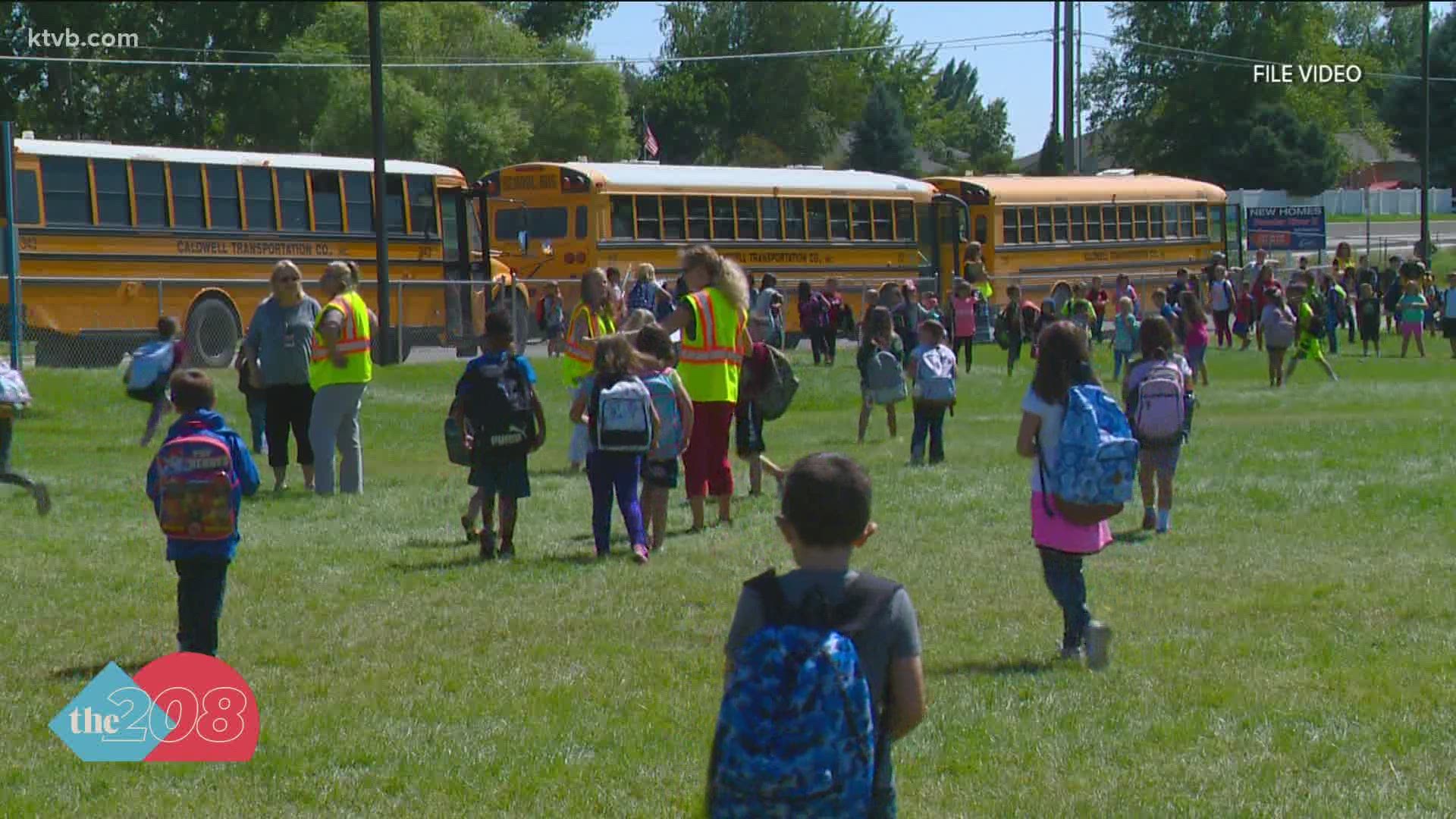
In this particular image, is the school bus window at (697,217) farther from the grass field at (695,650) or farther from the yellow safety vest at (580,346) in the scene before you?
the yellow safety vest at (580,346)

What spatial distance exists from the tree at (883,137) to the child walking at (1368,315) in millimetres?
61390

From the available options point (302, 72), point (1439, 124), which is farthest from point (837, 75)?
point (302, 72)

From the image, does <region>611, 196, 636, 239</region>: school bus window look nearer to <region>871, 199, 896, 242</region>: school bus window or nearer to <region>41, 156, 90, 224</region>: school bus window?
<region>871, 199, 896, 242</region>: school bus window

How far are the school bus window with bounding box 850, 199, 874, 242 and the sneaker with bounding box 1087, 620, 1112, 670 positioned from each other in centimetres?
3009

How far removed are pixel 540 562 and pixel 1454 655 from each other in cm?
508

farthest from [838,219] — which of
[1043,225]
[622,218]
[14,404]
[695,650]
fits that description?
[695,650]

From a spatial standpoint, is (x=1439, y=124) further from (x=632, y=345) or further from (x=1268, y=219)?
(x=632, y=345)

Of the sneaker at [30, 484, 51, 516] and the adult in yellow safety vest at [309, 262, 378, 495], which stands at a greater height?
the adult in yellow safety vest at [309, 262, 378, 495]

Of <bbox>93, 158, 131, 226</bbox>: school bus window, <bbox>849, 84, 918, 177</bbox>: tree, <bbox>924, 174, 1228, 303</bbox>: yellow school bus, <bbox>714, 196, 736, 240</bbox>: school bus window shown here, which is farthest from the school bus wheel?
<bbox>849, 84, 918, 177</bbox>: tree

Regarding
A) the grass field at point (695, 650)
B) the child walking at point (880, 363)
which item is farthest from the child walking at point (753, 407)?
the child walking at point (880, 363)

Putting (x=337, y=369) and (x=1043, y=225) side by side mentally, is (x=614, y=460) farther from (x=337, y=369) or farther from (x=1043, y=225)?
(x=1043, y=225)

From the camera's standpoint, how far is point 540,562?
11.4m

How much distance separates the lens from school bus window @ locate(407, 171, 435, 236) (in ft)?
103

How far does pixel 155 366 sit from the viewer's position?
17.7 metres
